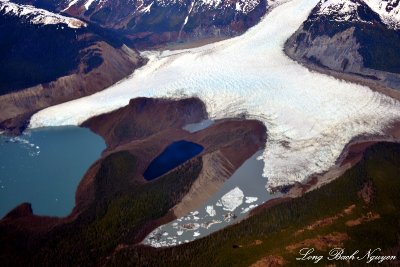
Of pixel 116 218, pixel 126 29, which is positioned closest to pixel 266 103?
pixel 116 218

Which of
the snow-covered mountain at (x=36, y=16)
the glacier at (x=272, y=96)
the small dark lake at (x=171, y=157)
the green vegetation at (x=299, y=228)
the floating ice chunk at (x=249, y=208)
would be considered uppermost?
the snow-covered mountain at (x=36, y=16)

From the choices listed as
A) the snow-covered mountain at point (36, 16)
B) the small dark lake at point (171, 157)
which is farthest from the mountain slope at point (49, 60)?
the small dark lake at point (171, 157)

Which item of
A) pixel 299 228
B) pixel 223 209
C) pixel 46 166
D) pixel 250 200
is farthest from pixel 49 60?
pixel 299 228

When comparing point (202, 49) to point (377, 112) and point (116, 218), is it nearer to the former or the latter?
point (377, 112)

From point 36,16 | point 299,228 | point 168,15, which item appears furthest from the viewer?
point 168,15

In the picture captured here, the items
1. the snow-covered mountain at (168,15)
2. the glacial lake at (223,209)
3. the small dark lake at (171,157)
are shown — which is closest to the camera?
the glacial lake at (223,209)

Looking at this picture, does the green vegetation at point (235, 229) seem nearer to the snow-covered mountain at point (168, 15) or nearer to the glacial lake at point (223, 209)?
the glacial lake at point (223, 209)

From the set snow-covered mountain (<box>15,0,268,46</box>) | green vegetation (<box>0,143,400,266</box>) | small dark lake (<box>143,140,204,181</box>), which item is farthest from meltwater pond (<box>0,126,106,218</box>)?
snow-covered mountain (<box>15,0,268,46</box>)

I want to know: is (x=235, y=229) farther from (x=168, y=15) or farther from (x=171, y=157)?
(x=168, y=15)
